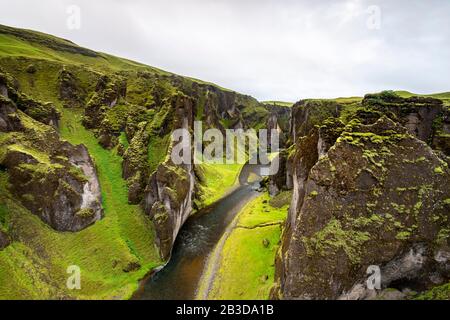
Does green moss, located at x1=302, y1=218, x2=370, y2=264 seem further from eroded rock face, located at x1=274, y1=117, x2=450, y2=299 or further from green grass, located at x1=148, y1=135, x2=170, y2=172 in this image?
green grass, located at x1=148, y1=135, x2=170, y2=172

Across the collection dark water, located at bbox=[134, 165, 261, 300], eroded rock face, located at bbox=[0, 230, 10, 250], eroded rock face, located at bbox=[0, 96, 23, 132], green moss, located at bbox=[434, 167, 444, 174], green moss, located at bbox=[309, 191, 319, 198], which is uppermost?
eroded rock face, located at bbox=[0, 96, 23, 132]

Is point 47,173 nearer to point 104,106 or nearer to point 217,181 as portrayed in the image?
point 104,106

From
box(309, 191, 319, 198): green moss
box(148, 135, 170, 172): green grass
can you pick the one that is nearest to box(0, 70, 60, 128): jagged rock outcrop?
box(148, 135, 170, 172): green grass

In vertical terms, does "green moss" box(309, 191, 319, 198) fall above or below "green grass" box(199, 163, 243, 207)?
above

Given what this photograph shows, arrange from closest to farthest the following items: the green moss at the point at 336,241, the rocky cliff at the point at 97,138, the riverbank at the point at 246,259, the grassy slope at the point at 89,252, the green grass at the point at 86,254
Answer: the green moss at the point at 336,241, the green grass at the point at 86,254, the grassy slope at the point at 89,252, the riverbank at the point at 246,259, the rocky cliff at the point at 97,138

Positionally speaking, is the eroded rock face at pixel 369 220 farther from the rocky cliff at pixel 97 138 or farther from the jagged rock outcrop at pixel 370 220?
the rocky cliff at pixel 97 138

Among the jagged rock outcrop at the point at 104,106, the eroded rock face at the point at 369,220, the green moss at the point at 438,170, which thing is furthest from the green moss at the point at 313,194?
the jagged rock outcrop at the point at 104,106
